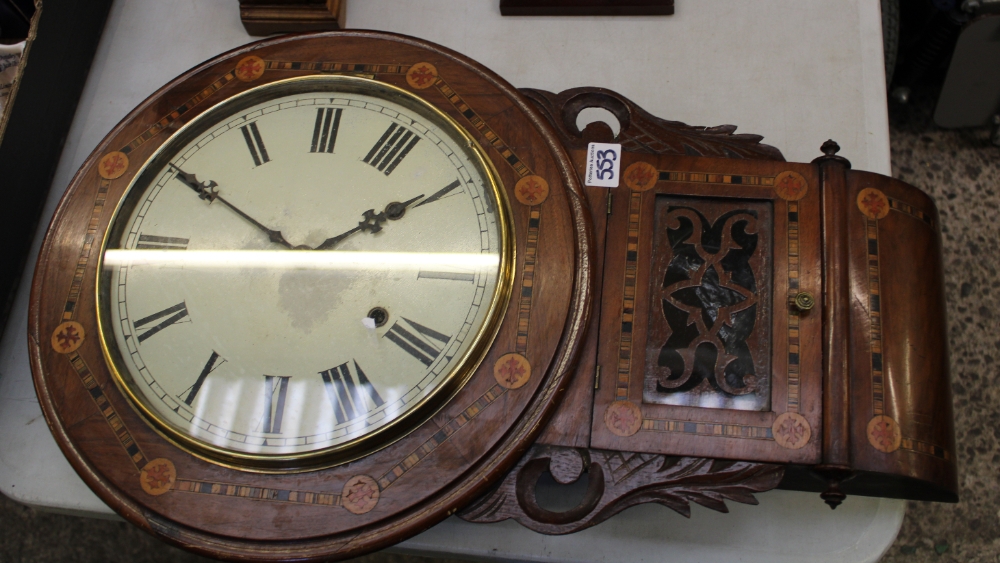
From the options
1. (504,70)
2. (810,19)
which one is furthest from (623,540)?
(810,19)

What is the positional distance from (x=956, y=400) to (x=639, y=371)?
770 millimetres

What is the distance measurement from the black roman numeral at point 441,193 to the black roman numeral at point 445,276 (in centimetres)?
10

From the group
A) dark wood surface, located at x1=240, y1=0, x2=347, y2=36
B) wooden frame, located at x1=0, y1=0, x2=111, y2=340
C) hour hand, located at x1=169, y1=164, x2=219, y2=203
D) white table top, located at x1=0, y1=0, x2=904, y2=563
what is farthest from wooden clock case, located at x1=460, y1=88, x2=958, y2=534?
wooden frame, located at x1=0, y1=0, x2=111, y2=340

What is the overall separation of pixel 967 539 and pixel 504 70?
1.15m

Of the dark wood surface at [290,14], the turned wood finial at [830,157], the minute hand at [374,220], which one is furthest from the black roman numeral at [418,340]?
the dark wood surface at [290,14]

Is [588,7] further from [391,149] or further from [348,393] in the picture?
[348,393]

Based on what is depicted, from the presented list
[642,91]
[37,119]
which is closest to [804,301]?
[642,91]

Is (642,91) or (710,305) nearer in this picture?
(710,305)

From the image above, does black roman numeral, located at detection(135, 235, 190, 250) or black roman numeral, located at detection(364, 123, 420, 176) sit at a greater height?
black roman numeral, located at detection(364, 123, 420, 176)

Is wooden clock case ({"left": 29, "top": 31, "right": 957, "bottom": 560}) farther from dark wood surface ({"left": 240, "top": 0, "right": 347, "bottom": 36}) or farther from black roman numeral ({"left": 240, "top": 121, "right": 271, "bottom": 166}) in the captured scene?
dark wood surface ({"left": 240, "top": 0, "right": 347, "bottom": 36})

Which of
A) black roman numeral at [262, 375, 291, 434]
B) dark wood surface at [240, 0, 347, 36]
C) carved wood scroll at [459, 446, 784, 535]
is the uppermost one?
dark wood surface at [240, 0, 347, 36]

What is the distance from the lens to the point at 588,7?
5.28 ft

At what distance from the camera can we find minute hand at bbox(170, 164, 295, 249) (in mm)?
1232

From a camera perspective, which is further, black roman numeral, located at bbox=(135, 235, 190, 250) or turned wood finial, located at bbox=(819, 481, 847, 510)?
black roman numeral, located at bbox=(135, 235, 190, 250)
